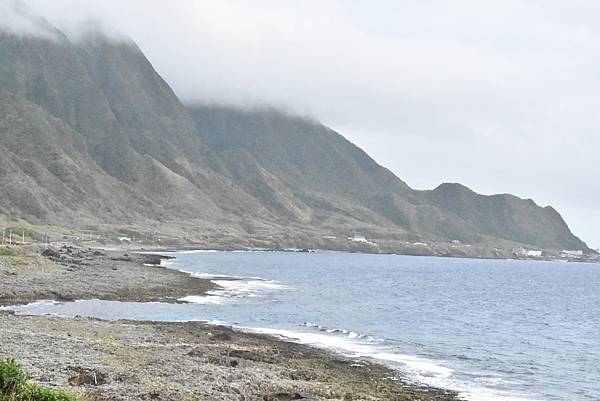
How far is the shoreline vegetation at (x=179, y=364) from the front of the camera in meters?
27.1

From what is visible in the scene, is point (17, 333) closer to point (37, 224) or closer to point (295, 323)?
point (295, 323)

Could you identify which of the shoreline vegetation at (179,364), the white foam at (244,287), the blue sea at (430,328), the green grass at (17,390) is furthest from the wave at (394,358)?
the white foam at (244,287)

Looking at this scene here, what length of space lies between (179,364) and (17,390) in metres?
15.7

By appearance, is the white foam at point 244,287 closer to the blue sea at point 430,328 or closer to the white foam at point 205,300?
the blue sea at point 430,328

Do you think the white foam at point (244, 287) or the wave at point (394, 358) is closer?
the wave at point (394, 358)

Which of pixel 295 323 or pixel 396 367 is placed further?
pixel 295 323

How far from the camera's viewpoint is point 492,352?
2132 inches

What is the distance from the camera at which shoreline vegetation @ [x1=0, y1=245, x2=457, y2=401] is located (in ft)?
89.0

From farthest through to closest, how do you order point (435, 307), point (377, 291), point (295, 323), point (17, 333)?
1. point (377, 291)
2. point (435, 307)
3. point (295, 323)
4. point (17, 333)

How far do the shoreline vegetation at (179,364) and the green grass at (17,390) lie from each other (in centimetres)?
576

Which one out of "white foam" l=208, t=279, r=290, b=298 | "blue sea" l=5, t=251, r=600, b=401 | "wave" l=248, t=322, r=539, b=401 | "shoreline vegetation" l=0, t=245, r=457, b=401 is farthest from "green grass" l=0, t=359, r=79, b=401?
"white foam" l=208, t=279, r=290, b=298

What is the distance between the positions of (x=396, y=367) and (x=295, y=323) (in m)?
21.0

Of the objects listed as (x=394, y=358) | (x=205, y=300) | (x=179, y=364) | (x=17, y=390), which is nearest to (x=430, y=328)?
(x=394, y=358)

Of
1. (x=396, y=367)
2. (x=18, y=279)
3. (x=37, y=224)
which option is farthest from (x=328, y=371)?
(x=37, y=224)
